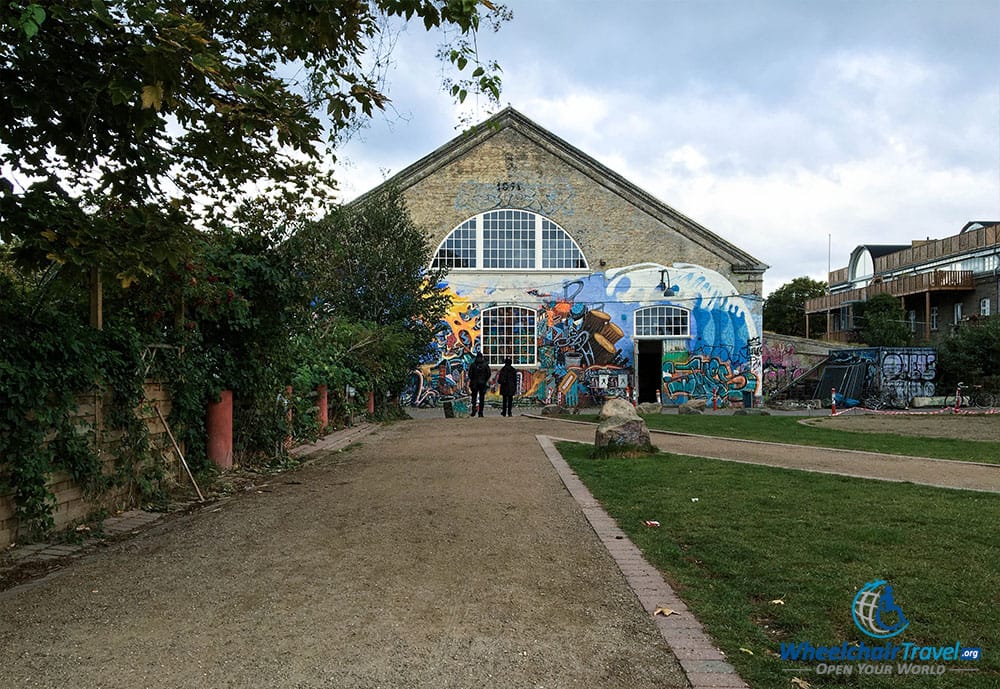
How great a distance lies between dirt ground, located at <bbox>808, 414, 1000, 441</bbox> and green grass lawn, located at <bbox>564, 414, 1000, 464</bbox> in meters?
1.09

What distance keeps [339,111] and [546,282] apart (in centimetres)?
2546

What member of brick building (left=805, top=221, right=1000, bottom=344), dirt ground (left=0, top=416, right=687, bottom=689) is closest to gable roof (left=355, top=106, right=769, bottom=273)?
brick building (left=805, top=221, right=1000, bottom=344)

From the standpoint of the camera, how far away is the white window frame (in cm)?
3170

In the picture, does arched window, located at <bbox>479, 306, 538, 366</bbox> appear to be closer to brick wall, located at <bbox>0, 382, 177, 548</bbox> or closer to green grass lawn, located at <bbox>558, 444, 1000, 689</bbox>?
green grass lawn, located at <bbox>558, 444, 1000, 689</bbox>

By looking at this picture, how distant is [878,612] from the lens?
13.9 ft

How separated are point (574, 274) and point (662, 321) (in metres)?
3.97

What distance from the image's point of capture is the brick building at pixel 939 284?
43156 millimetres

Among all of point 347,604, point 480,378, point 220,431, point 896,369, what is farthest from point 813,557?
point 896,369

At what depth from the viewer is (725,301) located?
31828 millimetres

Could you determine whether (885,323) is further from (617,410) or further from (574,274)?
(617,410)

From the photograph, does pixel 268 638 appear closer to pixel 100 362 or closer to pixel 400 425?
pixel 100 362

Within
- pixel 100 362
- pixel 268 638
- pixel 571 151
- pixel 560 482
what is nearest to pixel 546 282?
pixel 571 151

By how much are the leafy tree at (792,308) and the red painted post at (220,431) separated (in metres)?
65.6

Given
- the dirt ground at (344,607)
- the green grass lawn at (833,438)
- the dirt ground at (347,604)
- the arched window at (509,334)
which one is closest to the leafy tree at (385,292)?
the green grass lawn at (833,438)
